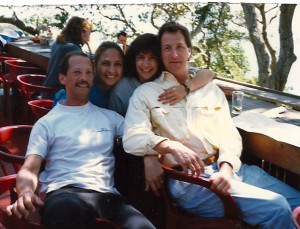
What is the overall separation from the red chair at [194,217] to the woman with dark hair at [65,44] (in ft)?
6.52

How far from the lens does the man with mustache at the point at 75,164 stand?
5.62ft

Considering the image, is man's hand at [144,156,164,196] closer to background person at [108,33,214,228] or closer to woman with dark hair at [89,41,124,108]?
background person at [108,33,214,228]

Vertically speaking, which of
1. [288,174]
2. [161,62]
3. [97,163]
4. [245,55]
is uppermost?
[161,62]

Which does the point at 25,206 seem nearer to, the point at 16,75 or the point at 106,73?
the point at 106,73

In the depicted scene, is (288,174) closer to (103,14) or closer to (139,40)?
(139,40)

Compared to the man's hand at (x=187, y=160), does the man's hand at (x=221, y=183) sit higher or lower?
lower

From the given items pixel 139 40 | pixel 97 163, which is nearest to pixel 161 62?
pixel 139 40

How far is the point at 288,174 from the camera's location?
96.1 inches

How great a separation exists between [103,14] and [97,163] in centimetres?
1260

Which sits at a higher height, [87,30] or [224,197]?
[87,30]

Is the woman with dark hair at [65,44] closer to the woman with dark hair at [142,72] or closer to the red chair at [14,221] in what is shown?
the woman with dark hair at [142,72]

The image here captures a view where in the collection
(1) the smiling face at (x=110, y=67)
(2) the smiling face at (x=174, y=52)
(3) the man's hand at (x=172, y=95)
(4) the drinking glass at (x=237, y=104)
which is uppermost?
(2) the smiling face at (x=174, y=52)

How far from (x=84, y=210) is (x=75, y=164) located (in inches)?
12.0

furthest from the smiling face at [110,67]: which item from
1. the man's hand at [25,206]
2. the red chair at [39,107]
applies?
the man's hand at [25,206]
